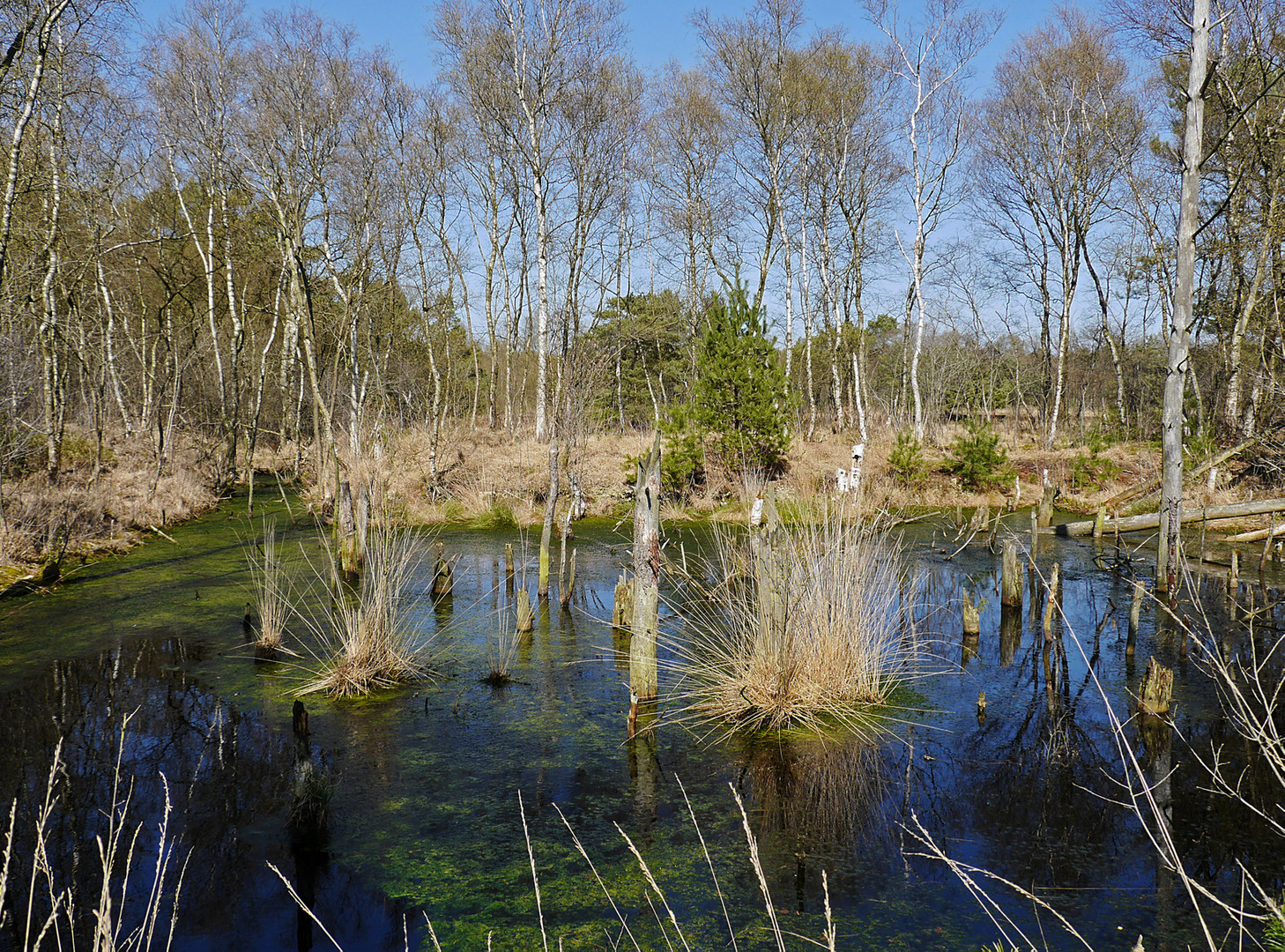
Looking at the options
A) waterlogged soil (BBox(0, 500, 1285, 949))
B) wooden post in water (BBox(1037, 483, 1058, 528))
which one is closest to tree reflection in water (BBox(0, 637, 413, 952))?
waterlogged soil (BBox(0, 500, 1285, 949))

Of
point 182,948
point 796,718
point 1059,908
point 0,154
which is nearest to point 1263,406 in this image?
point 796,718

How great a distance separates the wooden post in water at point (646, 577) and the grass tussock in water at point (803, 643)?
462 mm

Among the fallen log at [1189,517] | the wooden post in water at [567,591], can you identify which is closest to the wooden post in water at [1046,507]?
the fallen log at [1189,517]

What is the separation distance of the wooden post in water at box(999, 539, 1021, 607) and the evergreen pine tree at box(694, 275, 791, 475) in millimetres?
6713

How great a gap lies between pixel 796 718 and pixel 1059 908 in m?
2.26

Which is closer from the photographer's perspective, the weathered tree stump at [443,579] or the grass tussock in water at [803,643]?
the grass tussock in water at [803,643]

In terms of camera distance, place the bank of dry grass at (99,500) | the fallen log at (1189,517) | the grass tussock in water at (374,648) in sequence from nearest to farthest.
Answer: the grass tussock in water at (374,648), the bank of dry grass at (99,500), the fallen log at (1189,517)

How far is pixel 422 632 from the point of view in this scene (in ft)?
26.2

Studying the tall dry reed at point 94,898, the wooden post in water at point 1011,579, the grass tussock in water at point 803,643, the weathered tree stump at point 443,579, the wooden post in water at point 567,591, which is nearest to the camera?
the tall dry reed at point 94,898

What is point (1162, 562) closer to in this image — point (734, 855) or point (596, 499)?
point (734, 855)

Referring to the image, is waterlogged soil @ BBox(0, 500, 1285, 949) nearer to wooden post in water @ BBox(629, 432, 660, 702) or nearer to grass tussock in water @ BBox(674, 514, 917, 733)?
grass tussock in water @ BBox(674, 514, 917, 733)

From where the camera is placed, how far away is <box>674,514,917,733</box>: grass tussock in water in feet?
17.9

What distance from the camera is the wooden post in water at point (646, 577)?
5316 mm

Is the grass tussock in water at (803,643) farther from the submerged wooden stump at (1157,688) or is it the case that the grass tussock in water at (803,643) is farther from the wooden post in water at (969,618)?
the wooden post in water at (969,618)
